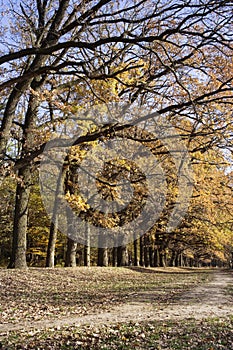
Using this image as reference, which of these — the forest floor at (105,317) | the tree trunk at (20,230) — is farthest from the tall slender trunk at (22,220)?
the forest floor at (105,317)

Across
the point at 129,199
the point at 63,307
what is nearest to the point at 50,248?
the point at 129,199

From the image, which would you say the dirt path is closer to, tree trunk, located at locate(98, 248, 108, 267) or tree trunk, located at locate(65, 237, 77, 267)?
tree trunk, located at locate(65, 237, 77, 267)

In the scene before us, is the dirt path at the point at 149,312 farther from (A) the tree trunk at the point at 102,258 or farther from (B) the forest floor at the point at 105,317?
(A) the tree trunk at the point at 102,258

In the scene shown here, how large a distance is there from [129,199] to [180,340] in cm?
1414

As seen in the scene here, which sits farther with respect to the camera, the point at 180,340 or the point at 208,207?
the point at 208,207

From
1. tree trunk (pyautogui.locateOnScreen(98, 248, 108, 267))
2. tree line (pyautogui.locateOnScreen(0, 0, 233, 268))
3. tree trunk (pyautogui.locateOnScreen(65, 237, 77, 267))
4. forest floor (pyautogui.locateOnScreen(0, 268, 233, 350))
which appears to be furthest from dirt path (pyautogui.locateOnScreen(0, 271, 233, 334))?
tree trunk (pyautogui.locateOnScreen(98, 248, 108, 267))

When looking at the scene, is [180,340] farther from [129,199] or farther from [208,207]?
[208,207]

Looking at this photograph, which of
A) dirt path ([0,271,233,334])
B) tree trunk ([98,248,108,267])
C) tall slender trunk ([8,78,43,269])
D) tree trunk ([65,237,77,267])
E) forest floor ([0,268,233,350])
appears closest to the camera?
forest floor ([0,268,233,350])

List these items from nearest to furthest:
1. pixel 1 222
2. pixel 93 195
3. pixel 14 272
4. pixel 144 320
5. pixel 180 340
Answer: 1. pixel 180 340
2. pixel 144 320
3. pixel 14 272
4. pixel 93 195
5. pixel 1 222

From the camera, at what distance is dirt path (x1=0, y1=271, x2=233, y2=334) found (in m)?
7.80

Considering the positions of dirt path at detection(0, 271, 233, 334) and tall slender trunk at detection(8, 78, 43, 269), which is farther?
tall slender trunk at detection(8, 78, 43, 269)

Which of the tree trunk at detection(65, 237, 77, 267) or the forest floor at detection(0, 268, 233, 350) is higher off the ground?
the tree trunk at detection(65, 237, 77, 267)

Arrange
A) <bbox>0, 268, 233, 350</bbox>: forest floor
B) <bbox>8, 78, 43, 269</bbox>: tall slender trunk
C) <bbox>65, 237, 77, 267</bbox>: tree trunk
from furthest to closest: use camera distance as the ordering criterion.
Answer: <bbox>65, 237, 77, 267</bbox>: tree trunk < <bbox>8, 78, 43, 269</bbox>: tall slender trunk < <bbox>0, 268, 233, 350</bbox>: forest floor

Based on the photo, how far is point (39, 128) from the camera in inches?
674
